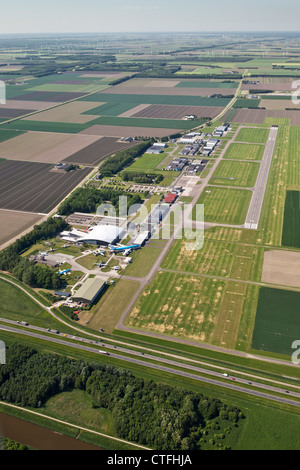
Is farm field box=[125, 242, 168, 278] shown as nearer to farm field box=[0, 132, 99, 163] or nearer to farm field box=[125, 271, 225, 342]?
farm field box=[125, 271, 225, 342]

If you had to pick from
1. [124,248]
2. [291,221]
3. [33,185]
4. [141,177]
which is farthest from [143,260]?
[33,185]

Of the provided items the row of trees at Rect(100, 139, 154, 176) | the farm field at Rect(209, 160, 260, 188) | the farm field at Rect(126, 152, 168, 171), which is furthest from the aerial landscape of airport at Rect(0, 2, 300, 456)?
the farm field at Rect(126, 152, 168, 171)

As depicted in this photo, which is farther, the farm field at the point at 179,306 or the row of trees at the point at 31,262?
the row of trees at the point at 31,262

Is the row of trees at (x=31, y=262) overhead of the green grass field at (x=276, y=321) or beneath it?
overhead

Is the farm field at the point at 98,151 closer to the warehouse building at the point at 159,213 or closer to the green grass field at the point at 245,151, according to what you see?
the green grass field at the point at 245,151

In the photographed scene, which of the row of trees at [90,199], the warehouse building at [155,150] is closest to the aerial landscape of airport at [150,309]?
the row of trees at [90,199]

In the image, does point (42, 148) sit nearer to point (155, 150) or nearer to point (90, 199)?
point (155, 150)
